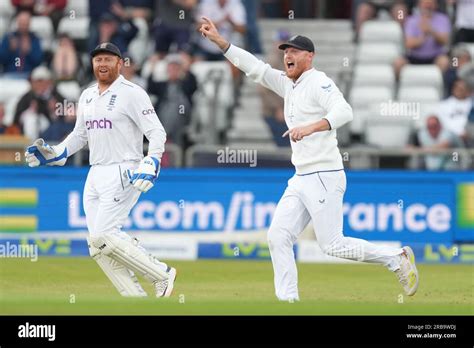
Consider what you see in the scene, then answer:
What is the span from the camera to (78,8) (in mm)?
21719

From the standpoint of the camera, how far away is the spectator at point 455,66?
19875 millimetres

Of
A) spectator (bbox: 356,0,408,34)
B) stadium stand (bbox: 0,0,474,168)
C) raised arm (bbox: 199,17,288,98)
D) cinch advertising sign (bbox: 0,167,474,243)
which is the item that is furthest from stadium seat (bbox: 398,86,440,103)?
raised arm (bbox: 199,17,288,98)

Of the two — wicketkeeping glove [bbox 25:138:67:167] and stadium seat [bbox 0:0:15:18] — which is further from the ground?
stadium seat [bbox 0:0:15:18]

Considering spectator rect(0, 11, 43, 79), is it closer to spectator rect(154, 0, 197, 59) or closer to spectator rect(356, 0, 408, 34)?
spectator rect(154, 0, 197, 59)

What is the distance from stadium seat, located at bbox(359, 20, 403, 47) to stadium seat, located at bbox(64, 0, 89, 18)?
162 inches

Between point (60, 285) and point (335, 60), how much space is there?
27.0 ft

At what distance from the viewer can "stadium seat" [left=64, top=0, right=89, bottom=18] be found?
850 inches

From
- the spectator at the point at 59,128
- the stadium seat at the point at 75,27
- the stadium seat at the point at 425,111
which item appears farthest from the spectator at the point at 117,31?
the stadium seat at the point at 425,111

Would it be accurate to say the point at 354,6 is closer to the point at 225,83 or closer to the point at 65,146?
the point at 225,83

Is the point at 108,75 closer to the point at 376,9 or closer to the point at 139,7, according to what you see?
the point at 139,7

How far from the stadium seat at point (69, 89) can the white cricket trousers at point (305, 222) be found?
8.72m

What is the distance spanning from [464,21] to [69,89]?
224 inches

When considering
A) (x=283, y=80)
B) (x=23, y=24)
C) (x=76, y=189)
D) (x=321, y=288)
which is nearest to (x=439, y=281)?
(x=321, y=288)

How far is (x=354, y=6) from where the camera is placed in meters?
21.5
